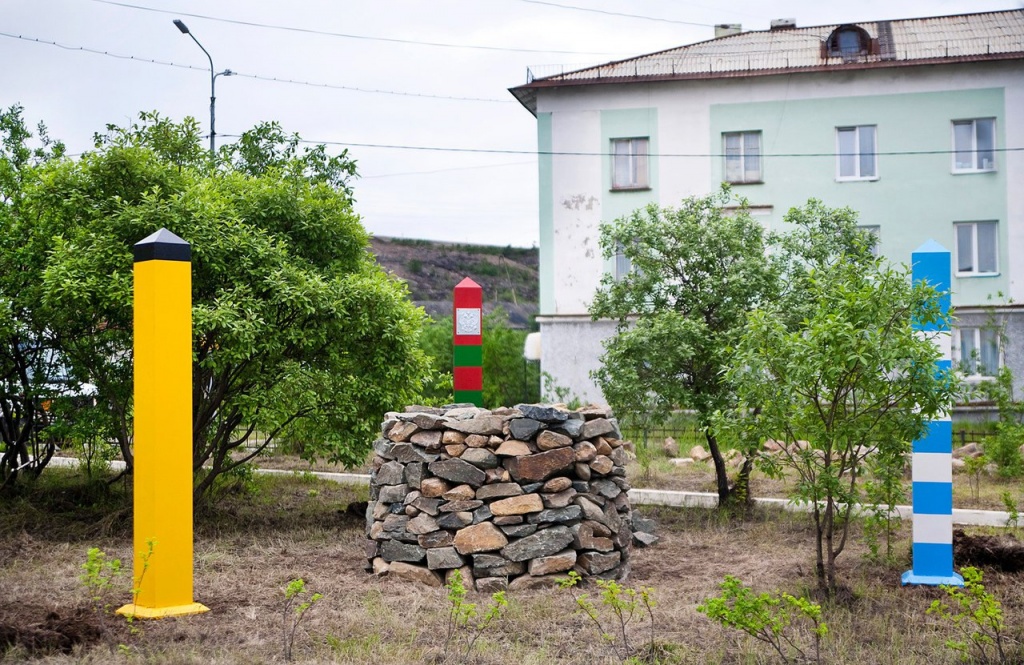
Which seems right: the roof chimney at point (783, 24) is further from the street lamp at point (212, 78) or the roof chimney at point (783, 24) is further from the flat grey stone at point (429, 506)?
the flat grey stone at point (429, 506)

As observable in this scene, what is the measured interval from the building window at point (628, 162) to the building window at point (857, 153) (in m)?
4.80

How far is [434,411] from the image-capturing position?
912cm

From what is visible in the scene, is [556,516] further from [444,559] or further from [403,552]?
[403,552]

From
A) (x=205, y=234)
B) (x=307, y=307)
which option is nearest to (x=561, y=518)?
(x=307, y=307)

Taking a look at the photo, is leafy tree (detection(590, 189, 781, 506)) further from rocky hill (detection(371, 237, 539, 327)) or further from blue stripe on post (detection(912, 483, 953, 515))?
rocky hill (detection(371, 237, 539, 327))

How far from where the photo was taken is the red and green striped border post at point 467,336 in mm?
11672

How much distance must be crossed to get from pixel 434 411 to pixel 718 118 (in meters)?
18.8

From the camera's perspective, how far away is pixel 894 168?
25406mm

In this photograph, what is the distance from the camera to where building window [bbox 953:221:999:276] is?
25109mm

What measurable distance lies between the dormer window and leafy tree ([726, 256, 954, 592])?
2068 cm

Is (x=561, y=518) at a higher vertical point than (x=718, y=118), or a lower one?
lower

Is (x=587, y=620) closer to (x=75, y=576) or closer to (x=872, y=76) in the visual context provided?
(x=75, y=576)

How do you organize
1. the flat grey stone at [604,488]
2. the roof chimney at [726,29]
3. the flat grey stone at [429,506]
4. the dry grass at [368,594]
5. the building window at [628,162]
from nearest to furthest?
1. the dry grass at [368,594]
2. the flat grey stone at [429,506]
3. the flat grey stone at [604,488]
4. the building window at [628,162]
5. the roof chimney at [726,29]

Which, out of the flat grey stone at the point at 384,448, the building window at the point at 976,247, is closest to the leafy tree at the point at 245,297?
the flat grey stone at the point at 384,448
